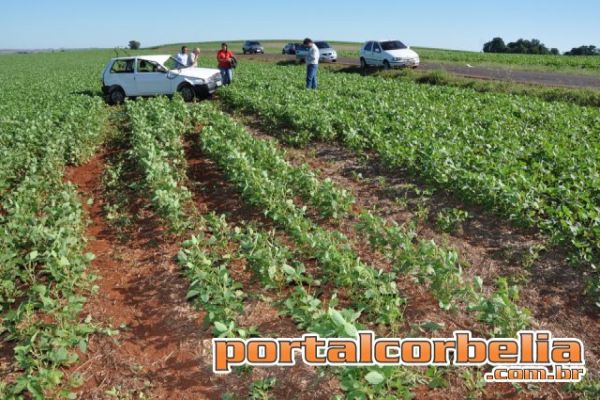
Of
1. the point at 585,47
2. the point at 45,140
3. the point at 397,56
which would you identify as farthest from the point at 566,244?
the point at 585,47

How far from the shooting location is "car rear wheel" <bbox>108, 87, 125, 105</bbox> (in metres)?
16.2

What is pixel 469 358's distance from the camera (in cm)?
373

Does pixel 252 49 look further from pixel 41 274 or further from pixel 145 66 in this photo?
pixel 41 274

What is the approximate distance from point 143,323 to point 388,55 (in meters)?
23.4

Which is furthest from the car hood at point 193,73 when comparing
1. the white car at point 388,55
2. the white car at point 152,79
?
the white car at point 388,55

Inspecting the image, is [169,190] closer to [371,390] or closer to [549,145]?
[371,390]

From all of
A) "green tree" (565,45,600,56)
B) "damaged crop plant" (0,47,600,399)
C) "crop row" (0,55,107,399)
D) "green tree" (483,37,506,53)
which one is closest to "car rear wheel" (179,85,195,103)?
"damaged crop plant" (0,47,600,399)

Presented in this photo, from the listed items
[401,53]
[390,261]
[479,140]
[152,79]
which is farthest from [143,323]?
[401,53]

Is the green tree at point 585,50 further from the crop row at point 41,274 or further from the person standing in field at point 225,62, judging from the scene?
the crop row at point 41,274

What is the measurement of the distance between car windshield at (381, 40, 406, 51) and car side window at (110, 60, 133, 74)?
15.0 m

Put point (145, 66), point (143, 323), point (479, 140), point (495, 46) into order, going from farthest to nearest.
→ 1. point (495, 46)
2. point (145, 66)
3. point (479, 140)
4. point (143, 323)

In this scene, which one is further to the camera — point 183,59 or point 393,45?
point 393,45

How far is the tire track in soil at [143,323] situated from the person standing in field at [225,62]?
1211cm

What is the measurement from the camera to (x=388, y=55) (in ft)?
81.6
